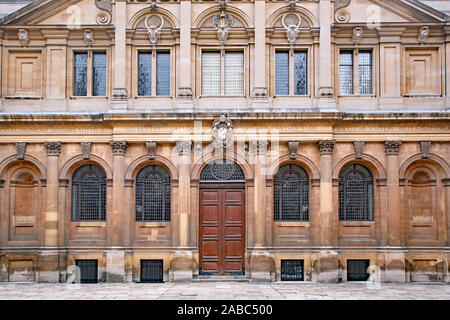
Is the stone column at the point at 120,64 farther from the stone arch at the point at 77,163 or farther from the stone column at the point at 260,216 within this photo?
the stone column at the point at 260,216

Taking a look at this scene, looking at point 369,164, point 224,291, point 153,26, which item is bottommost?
point 224,291

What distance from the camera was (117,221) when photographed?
2320 cm

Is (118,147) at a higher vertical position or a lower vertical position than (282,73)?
lower

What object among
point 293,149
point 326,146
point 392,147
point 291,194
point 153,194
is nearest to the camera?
point 326,146

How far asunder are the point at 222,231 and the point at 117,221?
15.1 ft

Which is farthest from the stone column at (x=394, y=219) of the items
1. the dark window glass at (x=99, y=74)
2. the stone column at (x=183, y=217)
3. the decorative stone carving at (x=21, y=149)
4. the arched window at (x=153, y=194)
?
the decorative stone carving at (x=21, y=149)

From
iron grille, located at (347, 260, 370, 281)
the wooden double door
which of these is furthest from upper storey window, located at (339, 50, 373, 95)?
iron grille, located at (347, 260, 370, 281)

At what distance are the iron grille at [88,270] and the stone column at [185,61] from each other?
796cm

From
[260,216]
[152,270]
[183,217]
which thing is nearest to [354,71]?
[260,216]

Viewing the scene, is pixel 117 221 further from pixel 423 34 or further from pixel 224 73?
pixel 423 34

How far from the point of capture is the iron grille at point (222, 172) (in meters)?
23.8

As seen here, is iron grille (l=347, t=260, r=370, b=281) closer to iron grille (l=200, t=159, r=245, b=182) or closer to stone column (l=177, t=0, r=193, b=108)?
iron grille (l=200, t=159, r=245, b=182)

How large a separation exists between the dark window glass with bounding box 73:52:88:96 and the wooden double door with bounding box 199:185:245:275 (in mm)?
7152

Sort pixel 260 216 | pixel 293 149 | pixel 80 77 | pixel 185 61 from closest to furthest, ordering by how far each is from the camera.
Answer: pixel 260 216 < pixel 293 149 < pixel 185 61 < pixel 80 77
